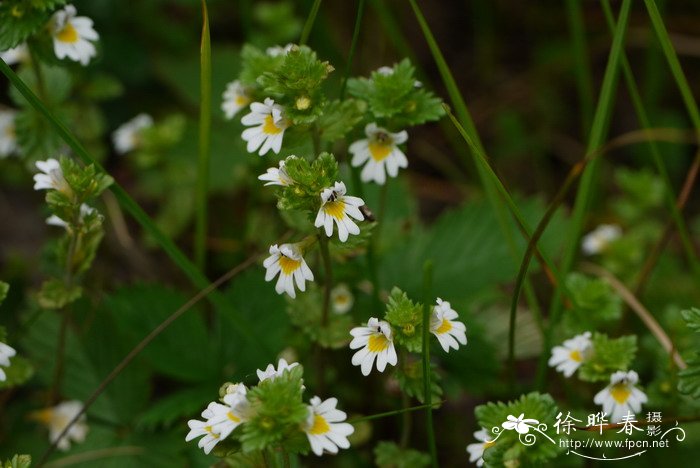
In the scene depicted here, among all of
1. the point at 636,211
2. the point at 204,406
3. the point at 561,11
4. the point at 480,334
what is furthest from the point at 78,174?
the point at 561,11

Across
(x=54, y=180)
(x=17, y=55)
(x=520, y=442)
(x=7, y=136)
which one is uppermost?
(x=17, y=55)

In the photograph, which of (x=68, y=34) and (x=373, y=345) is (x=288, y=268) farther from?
(x=68, y=34)

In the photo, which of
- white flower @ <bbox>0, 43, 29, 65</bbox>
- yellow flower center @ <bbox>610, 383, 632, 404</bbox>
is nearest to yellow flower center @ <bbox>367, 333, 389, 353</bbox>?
yellow flower center @ <bbox>610, 383, 632, 404</bbox>

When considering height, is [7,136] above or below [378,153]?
above

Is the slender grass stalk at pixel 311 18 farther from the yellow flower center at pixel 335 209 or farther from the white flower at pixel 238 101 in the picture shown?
the yellow flower center at pixel 335 209

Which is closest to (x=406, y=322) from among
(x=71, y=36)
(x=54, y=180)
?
(x=54, y=180)

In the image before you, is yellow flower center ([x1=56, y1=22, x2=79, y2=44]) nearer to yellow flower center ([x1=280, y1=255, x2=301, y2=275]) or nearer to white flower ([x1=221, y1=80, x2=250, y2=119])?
white flower ([x1=221, y1=80, x2=250, y2=119])

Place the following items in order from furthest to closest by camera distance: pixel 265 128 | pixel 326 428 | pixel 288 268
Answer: pixel 265 128 < pixel 288 268 < pixel 326 428

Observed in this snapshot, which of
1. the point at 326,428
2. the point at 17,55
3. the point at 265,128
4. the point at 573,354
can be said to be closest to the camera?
the point at 326,428

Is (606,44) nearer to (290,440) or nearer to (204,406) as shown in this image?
(204,406)
